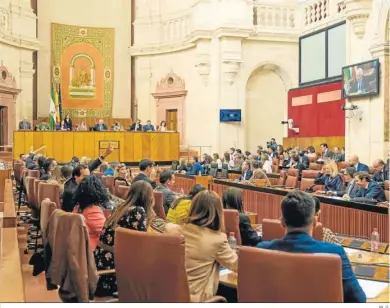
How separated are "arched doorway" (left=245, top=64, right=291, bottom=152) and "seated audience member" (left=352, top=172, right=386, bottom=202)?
→ 11000 millimetres

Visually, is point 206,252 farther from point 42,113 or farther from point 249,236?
point 42,113

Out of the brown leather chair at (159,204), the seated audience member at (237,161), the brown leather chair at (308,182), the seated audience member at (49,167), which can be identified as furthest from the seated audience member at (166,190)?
the seated audience member at (237,161)

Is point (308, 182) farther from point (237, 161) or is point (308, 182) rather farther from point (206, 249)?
point (206, 249)

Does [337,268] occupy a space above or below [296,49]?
below

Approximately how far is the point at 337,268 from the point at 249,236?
1.78 metres

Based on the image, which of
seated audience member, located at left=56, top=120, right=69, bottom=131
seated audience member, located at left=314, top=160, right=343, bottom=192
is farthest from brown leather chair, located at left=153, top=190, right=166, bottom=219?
seated audience member, located at left=56, top=120, right=69, bottom=131

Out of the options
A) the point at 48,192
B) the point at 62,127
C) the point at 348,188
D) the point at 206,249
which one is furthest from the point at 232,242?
the point at 62,127

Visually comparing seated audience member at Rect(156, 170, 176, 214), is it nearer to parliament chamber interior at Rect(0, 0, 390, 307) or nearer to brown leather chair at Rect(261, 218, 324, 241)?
parliament chamber interior at Rect(0, 0, 390, 307)

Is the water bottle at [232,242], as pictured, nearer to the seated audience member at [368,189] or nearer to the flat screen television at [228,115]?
the seated audience member at [368,189]

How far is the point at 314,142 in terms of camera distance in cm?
1555

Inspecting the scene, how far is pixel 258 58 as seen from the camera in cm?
1723

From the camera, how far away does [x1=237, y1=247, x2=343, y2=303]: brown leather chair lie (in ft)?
7.13

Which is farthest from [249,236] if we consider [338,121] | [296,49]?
[296,49]

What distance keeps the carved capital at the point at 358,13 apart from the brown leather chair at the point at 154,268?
9965 millimetres
